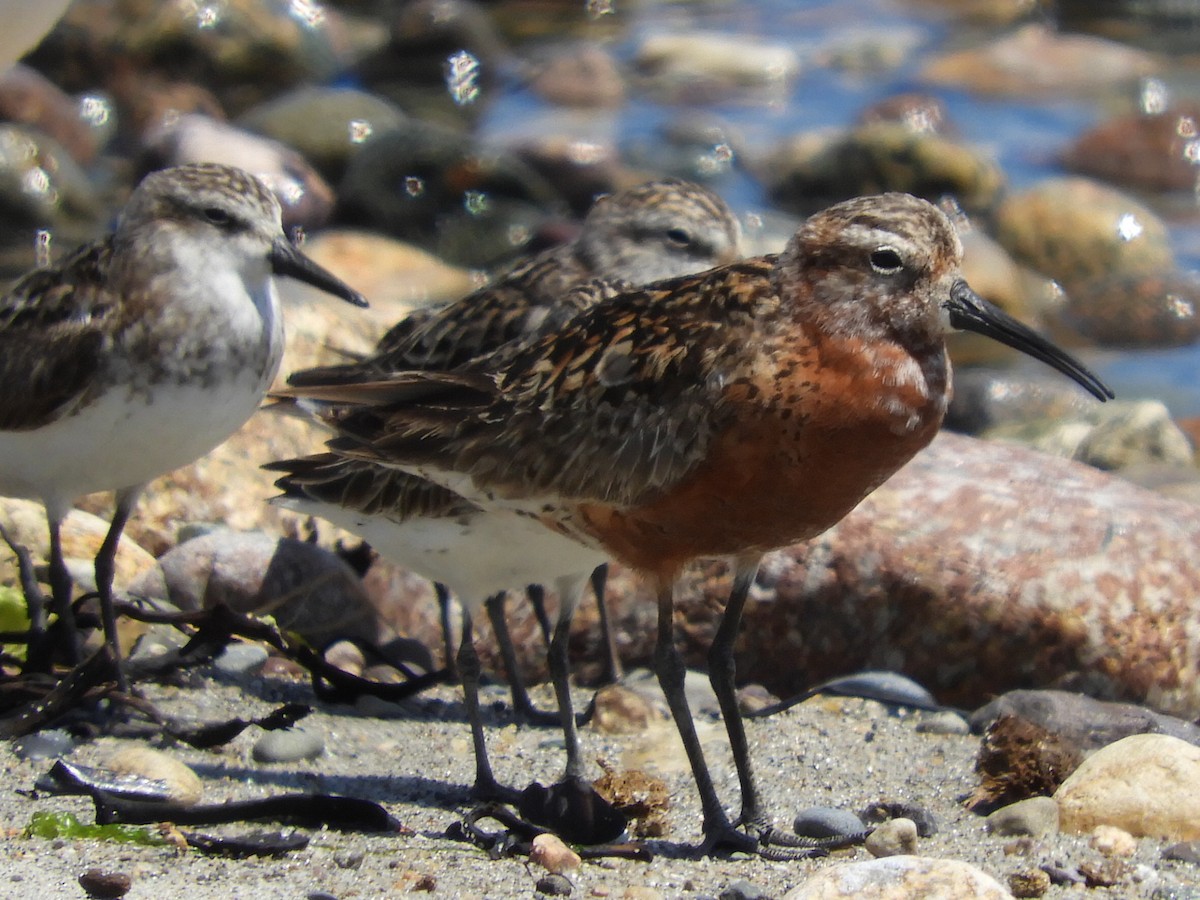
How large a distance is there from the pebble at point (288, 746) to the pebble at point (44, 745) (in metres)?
0.62

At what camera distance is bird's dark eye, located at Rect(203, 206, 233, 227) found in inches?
241

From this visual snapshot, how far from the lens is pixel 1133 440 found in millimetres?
9680

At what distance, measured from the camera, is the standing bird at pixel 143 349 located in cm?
588

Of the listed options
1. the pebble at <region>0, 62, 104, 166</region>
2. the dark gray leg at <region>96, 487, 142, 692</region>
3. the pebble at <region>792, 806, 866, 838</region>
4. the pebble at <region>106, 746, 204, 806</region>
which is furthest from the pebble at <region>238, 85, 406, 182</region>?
the pebble at <region>792, 806, 866, 838</region>

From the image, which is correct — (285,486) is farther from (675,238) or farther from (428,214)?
(428,214)

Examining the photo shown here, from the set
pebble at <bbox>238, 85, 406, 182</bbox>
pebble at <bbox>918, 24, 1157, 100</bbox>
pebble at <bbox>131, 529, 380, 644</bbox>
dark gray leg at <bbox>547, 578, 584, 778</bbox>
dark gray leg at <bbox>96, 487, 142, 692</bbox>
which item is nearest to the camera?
dark gray leg at <bbox>547, 578, 584, 778</bbox>

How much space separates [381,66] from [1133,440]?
12.4 meters

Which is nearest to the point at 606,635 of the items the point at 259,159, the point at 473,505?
the point at 473,505

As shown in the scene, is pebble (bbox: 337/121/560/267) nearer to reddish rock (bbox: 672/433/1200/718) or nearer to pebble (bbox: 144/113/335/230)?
pebble (bbox: 144/113/335/230)

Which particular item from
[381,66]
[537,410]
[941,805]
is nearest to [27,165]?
[381,66]

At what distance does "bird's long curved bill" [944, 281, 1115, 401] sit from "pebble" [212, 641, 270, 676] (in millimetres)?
3123

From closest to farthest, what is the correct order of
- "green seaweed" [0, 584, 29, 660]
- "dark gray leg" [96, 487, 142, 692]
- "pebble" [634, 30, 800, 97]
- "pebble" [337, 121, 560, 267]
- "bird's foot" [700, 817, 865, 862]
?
"bird's foot" [700, 817, 865, 862]
"dark gray leg" [96, 487, 142, 692]
"green seaweed" [0, 584, 29, 660]
"pebble" [337, 121, 560, 267]
"pebble" [634, 30, 800, 97]

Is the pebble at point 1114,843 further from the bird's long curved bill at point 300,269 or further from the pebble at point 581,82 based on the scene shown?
the pebble at point 581,82

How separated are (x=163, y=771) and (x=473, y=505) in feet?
4.42
